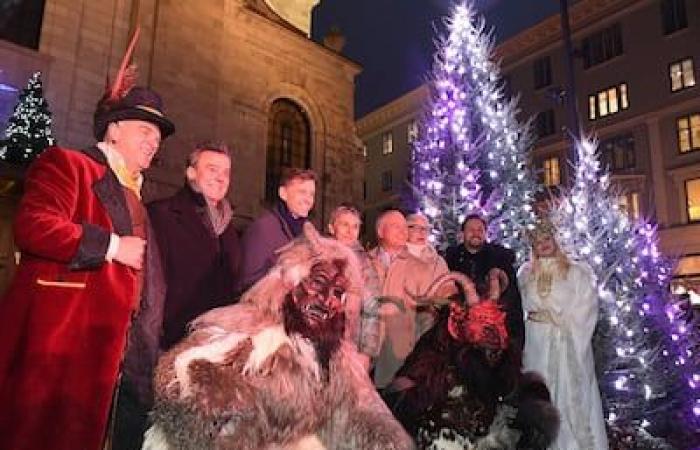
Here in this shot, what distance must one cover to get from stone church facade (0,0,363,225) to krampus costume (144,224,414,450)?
34.7 ft

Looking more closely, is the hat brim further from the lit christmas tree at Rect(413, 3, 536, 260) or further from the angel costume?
the lit christmas tree at Rect(413, 3, 536, 260)

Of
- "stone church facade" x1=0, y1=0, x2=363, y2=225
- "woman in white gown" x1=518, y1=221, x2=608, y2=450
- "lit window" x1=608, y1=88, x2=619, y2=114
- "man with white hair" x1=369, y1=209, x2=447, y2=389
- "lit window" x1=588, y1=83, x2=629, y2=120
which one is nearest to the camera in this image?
"man with white hair" x1=369, y1=209, x2=447, y2=389

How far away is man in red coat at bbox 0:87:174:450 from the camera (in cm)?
258

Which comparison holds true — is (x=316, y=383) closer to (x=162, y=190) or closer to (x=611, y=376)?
(x=611, y=376)

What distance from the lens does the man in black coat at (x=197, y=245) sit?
11.9 feet

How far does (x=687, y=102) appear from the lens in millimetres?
26094

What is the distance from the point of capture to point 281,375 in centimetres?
244

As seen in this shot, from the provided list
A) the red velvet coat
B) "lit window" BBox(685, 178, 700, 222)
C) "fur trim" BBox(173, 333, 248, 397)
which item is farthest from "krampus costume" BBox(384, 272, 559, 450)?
"lit window" BBox(685, 178, 700, 222)

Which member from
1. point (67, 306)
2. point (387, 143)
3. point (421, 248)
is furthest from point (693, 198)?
point (67, 306)

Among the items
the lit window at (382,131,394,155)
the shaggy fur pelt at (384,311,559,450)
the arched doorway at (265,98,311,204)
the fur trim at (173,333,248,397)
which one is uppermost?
the lit window at (382,131,394,155)

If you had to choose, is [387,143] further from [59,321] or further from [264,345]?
[264,345]

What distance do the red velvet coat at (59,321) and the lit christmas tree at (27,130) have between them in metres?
7.80

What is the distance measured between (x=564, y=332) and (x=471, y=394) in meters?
2.66

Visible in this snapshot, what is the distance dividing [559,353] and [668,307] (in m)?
7.43
